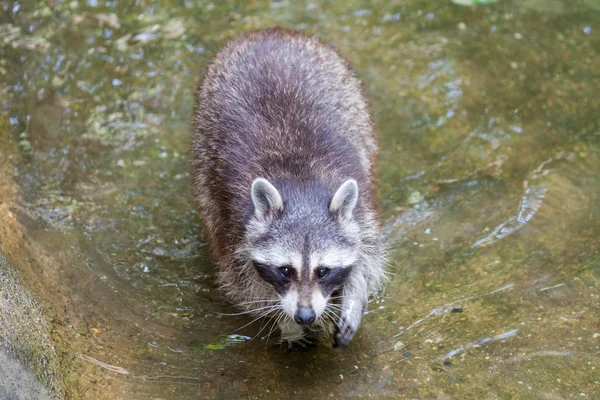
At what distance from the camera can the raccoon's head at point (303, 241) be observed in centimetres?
363

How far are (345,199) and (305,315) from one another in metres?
0.63

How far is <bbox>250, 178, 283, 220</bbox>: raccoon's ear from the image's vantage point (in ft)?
12.1

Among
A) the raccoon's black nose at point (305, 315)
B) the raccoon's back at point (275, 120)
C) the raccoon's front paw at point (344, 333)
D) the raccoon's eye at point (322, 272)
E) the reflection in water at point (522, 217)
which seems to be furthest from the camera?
the reflection in water at point (522, 217)

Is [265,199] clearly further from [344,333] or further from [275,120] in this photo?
[344,333]

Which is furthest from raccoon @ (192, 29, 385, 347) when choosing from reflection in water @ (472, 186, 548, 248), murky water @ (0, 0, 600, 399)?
reflection in water @ (472, 186, 548, 248)

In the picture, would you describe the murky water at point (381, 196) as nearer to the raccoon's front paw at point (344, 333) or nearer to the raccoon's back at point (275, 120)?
the raccoon's front paw at point (344, 333)

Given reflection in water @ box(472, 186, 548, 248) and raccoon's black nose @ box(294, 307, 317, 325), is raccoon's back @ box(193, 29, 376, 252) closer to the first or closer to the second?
raccoon's black nose @ box(294, 307, 317, 325)

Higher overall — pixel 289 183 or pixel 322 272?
pixel 289 183

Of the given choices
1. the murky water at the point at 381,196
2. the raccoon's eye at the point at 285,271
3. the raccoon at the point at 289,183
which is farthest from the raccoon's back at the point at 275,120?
the murky water at the point at 381,196

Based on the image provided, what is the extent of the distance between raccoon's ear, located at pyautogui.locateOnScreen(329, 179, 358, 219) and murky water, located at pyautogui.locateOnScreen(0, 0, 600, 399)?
780 millimetres

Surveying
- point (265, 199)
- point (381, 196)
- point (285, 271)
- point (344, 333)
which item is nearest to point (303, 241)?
point (285, 271)

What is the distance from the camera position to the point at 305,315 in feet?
11.7

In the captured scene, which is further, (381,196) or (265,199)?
(381,196)

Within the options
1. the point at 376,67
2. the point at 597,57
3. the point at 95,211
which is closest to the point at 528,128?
the point at 597,57
